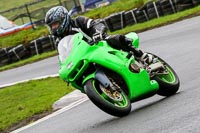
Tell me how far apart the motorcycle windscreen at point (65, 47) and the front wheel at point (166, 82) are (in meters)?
1.31

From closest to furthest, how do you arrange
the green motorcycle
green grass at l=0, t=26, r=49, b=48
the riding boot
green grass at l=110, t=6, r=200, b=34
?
the green motorcycle
the riding boot
green grass at l=110, t=6, r=200, b=34
green grass at l=0, t=26, r=49, b=48

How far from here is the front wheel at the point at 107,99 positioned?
8.34 meters

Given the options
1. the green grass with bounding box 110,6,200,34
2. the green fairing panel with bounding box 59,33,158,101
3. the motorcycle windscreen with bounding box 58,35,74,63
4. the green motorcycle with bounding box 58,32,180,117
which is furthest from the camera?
the green grass with bounding box 110,6,200,34

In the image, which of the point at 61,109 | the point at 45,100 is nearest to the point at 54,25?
the point at 61,109

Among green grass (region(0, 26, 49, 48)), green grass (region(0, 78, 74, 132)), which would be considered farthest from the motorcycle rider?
green grass (region(0, 26, 49, 48))

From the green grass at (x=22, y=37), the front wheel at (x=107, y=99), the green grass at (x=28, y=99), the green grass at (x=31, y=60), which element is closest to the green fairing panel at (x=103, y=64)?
the front wheel at (x=107, y=99)

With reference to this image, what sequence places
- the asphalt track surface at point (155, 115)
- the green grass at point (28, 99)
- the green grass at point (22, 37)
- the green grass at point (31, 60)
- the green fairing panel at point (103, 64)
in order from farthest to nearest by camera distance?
the green grass at point (22, 37), the green grass at point (31, 60), the green grass at point (28, 99), the green fairing panel at point (103, 64), the asphalt track surface at point (155, 115)

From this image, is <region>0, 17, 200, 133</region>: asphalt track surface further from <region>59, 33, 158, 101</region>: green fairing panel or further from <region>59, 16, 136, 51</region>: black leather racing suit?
<region>59, 16, 136, 51</region>: black leather racing suit

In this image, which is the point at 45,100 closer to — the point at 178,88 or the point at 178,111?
the point at 178,88

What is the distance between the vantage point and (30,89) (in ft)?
56.5

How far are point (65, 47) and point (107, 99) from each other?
3.70ft

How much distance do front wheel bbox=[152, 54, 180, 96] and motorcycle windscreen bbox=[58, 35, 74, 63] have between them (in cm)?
131

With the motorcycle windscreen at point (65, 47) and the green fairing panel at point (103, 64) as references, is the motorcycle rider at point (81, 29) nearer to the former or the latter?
the motorcycle windscreen at point (65, 47)

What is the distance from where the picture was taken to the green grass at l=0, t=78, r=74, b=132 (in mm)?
12988
